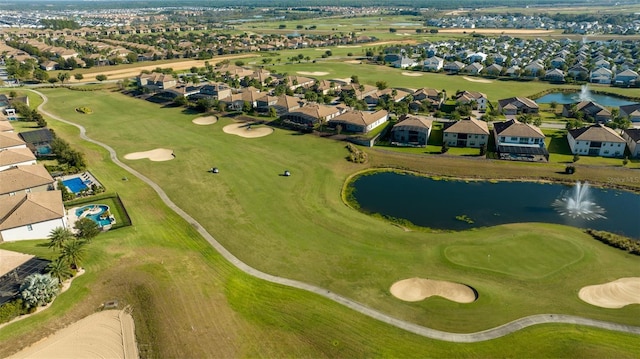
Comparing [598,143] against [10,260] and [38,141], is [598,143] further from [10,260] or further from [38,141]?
[38,141]

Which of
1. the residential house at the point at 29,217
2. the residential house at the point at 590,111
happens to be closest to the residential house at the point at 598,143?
the residential house at the point at 590,111

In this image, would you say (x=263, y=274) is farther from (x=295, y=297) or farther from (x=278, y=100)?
(x=278, y=100)

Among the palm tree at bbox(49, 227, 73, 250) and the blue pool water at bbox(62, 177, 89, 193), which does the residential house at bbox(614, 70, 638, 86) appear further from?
the palm tree at bbox(49, 227, 73, 250)

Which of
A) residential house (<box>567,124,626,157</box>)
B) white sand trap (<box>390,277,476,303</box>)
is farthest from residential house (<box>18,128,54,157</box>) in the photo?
residential house (<box>567,124,626,157</box>)

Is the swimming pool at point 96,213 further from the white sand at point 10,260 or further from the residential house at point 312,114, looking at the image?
the residential house at point 312,114

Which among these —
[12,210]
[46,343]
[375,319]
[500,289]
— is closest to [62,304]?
[46,343]

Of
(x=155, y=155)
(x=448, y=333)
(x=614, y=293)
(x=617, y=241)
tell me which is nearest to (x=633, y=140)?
(x=617, y=241)
